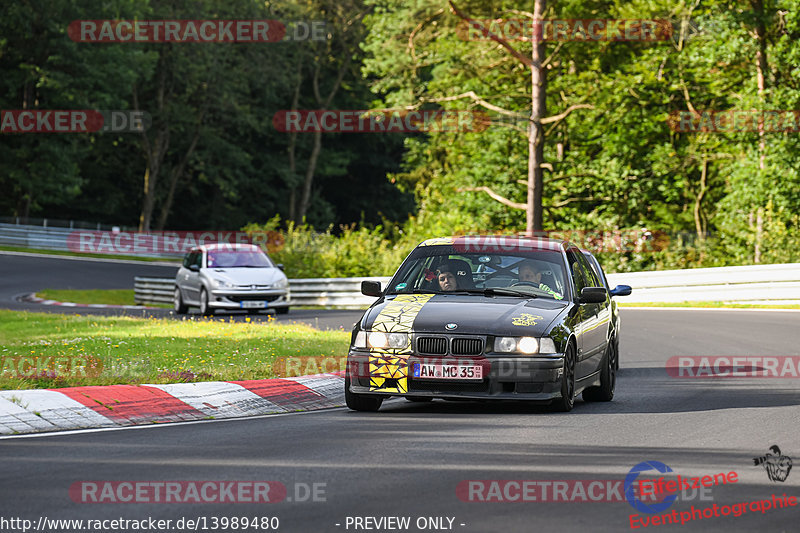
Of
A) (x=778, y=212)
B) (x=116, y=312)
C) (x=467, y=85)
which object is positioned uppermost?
(x=467, y=85)

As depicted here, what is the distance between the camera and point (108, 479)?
7.26 meters

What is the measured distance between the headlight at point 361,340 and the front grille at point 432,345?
21.2 inches

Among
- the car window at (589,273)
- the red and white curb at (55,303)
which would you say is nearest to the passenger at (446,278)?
the car window at (589,273)

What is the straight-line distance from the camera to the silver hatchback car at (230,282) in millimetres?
27672

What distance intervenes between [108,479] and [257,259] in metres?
22.2

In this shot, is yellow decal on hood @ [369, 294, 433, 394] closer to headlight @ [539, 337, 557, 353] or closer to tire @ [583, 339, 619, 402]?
headlight @ [539, 337, 557, 353]

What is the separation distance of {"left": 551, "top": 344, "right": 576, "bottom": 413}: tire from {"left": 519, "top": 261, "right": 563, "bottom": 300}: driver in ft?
2.89

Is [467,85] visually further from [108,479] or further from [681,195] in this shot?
[108,479]

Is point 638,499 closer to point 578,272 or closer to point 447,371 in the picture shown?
point 447,371

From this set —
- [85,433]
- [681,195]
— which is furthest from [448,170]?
[85,433]

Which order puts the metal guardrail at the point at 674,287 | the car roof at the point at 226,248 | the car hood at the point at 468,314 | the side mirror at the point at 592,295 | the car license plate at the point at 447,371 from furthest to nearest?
1. the car roof at the point at 226,248
2. the metal guardrail at the point at 674,287
3. the side mirror at the point at 592,295
4. the car hood at the point at 468,314
5. the car license plate at the point at 447,371

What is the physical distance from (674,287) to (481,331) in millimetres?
20976

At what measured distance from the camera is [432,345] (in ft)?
33.5

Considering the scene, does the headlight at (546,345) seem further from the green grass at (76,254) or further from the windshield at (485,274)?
the green grass at (76,254)
